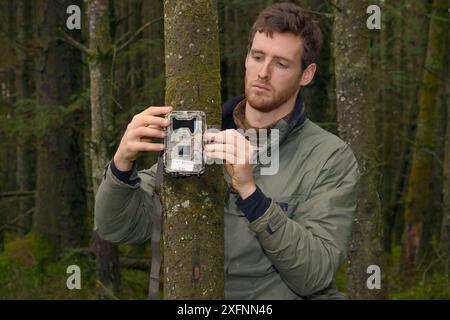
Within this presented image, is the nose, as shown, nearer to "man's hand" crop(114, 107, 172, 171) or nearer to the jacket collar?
the jacket collar

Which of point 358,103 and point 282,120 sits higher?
point 358,103

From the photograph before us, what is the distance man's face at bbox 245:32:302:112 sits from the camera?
3.61 meters

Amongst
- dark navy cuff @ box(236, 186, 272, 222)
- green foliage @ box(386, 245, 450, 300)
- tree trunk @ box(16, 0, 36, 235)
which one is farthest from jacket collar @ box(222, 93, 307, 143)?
tree trunk @ box(16, 0, 36, 235)

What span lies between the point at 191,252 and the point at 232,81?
14.6 meters

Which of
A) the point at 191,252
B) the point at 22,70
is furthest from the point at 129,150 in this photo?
the point at 22,70

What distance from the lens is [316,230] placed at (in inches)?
130

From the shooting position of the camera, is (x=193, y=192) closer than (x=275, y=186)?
Yes

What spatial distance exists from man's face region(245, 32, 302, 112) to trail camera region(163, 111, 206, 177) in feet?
2.00

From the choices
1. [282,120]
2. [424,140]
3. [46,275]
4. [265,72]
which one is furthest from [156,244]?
[424,140]

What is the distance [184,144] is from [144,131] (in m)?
0.20

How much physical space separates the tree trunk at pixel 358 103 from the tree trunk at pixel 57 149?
263 inches

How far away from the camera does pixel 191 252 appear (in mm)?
3266

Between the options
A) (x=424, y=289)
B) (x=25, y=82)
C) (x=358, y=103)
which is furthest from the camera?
(x=25, y=82)

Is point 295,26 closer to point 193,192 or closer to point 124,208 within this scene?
point 193,192
